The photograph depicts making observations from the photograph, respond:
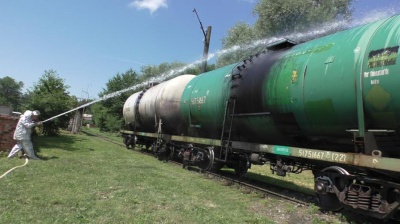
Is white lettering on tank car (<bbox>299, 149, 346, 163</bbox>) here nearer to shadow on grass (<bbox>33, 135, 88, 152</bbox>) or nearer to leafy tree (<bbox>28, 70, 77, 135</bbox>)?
shadow on grass (<bbox>33, 135, 88, 152</bbox>)

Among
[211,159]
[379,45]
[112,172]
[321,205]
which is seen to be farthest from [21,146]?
[379,45]

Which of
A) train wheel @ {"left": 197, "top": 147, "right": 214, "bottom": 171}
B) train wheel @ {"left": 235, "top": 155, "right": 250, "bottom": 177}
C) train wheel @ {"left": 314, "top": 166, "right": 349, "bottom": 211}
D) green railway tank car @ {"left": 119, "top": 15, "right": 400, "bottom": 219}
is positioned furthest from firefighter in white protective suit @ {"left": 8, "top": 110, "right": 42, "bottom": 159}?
train wheel @ {"left": 314, "top": 166, "right": 349, "bottom": 211}

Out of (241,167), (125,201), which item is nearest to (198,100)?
(241,167)

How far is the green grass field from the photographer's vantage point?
597 cm

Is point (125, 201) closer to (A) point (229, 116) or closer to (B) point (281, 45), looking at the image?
(A) point (229, 116)

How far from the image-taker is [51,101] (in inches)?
970

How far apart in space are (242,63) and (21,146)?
25.4 ft

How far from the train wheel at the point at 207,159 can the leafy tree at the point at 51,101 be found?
15935 mm

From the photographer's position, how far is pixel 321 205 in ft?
22.7

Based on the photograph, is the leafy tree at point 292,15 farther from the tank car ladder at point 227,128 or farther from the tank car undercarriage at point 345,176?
the tank car undercarriage at point 345,176

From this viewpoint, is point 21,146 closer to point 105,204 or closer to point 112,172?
point 112,172

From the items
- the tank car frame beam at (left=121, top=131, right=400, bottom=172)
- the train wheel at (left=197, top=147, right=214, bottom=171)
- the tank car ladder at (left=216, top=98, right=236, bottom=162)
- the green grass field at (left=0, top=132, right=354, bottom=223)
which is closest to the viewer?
the tank car frame beam at (left=121, top=131, right=400, bottom=172)

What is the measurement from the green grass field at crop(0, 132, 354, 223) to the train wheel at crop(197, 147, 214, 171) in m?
1.13

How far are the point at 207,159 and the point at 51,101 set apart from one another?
1654 cm
